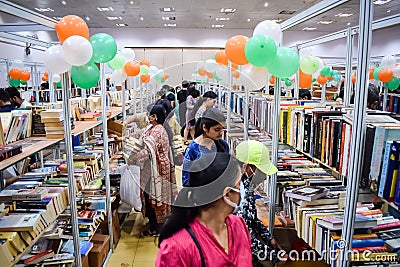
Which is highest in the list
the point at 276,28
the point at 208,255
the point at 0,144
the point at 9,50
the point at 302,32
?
the point at 302,32

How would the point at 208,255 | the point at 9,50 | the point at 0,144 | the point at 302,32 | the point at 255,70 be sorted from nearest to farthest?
the point at 208,255 < the point at 0,144 < the point at 255,70 < the point at 9,50 < the point at 302,32

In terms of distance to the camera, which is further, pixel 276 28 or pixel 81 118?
pixel 81 118

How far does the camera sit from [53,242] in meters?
2.43

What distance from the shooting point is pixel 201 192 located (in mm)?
1462

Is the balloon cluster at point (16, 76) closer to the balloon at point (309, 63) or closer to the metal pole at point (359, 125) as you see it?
the balloon at point (309, 63)

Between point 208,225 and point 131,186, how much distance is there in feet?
8.15

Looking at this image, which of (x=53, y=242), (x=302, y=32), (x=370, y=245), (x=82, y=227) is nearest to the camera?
(x=370, y=245)

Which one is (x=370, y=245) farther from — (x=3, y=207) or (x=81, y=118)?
(x=81, y=118)

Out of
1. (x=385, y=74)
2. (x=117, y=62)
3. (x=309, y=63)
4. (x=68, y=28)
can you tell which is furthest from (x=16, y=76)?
(x=385, y=74)

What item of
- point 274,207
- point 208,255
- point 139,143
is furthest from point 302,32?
point 208,255

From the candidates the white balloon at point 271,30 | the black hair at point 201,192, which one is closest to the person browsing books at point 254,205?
the black hair at point 201,192

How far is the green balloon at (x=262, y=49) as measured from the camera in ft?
6.91

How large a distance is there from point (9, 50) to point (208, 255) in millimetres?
11980

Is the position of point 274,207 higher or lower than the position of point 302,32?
lower
